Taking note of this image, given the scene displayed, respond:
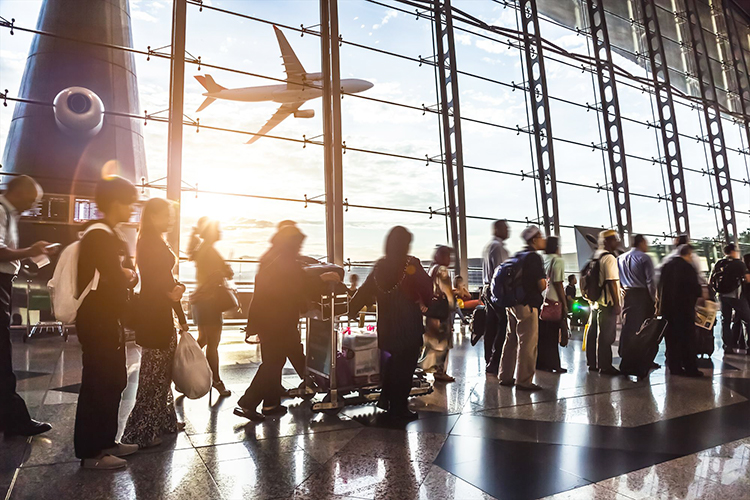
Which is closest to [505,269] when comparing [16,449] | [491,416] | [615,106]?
[491,416]

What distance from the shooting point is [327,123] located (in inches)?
320

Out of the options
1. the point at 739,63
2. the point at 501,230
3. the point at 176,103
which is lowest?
the point at 501,230

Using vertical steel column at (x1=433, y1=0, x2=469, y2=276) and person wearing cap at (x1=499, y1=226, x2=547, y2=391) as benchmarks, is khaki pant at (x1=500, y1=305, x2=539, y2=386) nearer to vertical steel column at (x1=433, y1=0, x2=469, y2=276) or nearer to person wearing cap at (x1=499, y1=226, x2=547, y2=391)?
person wearing cap at (x1=499, y1=226, x2=547, y2=391)

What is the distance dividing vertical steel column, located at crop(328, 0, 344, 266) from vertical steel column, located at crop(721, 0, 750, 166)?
13.9 m

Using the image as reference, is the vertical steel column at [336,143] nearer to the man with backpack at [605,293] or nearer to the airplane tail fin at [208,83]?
the airplane tail fin at [208,83]

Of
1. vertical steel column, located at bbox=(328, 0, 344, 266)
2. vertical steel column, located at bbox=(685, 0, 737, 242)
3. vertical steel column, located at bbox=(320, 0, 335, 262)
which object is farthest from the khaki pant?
vertical steel column, located at bbox=(685, 0, 737, 242)

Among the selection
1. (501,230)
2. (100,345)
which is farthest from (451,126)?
(100,345)

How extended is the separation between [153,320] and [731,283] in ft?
19.9

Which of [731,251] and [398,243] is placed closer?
[398,243]

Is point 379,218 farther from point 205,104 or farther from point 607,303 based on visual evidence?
point 607,303

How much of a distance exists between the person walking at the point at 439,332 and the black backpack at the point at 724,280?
374 cm

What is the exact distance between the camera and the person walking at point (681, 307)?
4.35 metres

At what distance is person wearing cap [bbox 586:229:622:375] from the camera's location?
4.39 metres

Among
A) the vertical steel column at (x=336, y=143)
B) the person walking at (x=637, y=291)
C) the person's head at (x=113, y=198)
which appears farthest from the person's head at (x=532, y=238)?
the vertical steel column at (x=336, y=143)
